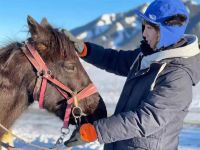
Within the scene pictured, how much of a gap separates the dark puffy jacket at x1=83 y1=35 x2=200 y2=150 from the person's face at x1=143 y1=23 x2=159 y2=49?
10cm

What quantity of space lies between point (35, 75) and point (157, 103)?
0.96 meters

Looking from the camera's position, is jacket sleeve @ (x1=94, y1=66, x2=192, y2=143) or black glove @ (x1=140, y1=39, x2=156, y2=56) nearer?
jacket sleeve @ (x1=94, y1=66, x2=192, y2=143)

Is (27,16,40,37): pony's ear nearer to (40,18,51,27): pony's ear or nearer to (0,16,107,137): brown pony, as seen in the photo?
(0,16,107,137): brown pony

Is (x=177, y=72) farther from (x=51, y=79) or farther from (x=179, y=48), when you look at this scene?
(x=51, y=79)

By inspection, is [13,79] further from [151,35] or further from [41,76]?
[151,35]

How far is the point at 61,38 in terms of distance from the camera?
322 centimetres

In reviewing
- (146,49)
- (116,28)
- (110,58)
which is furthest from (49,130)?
(116,28)

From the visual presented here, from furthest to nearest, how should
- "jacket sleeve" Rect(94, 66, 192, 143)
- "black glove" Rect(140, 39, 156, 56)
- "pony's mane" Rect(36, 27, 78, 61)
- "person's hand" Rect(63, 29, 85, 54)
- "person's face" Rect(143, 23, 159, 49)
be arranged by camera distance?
"person's hand" Rect(63, 29, 85, 54)
"pony's mane" Rect(36, 27, 78, 61)
"black glove" Rect(140, 39, 156, 56)
"person's face" Rect(143, 23, 159, 49)
"jacket sleeve" Rect(94, 66, 192, 143)

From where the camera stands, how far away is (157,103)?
277cm

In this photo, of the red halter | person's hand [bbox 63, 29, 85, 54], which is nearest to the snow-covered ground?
person's hand [bbox 63, 29, 85, 54]

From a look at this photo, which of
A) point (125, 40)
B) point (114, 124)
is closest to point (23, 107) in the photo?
point (114, 124)

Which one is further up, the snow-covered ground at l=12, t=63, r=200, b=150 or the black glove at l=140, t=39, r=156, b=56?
the black glove at l=140, t=39, r=156, b=56

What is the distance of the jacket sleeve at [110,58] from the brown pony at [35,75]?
0.56 m

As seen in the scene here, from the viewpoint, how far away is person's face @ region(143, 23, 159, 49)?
2.95m
